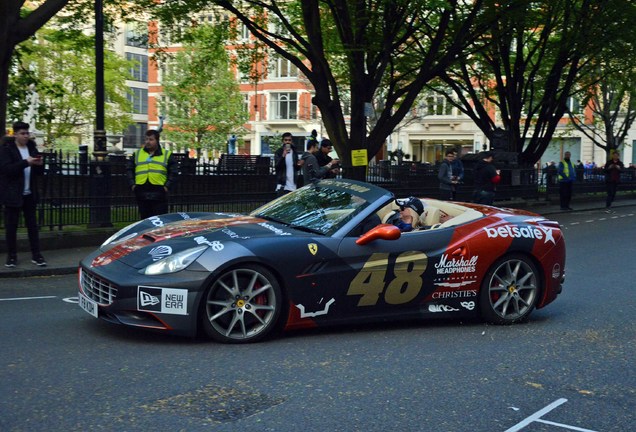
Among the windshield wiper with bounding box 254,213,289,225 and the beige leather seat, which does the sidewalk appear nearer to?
the windshield wiper with bounding box 254,213,289,225

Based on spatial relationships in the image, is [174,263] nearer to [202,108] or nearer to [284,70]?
[202,108]

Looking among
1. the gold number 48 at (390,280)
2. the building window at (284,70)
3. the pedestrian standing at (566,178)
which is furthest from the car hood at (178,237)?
the building window at (284,70)

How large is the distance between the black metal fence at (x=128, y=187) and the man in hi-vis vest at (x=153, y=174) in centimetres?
225

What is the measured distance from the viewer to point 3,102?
1444cm

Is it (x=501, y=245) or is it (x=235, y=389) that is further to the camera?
(x=501, y=245)

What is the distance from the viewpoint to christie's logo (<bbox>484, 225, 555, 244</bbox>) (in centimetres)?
770

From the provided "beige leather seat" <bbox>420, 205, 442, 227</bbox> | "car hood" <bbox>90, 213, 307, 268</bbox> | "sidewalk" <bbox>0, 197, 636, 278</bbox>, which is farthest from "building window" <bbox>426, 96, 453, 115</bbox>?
"car hood" <bbox>90, 213, 307, 268</bbox>

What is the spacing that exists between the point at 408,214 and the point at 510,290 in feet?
3.96

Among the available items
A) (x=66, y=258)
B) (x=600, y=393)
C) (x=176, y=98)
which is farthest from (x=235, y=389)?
(x=176, y=98)

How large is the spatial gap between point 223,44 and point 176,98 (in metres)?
33.5

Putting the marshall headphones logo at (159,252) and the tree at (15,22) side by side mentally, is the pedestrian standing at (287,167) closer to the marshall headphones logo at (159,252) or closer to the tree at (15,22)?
the tree at (15,22)

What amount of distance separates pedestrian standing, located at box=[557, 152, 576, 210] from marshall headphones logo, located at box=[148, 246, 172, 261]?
2129 cm

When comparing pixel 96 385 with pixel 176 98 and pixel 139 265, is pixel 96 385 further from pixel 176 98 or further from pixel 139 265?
pixel 176 98

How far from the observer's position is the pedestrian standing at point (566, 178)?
25984 mm
